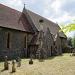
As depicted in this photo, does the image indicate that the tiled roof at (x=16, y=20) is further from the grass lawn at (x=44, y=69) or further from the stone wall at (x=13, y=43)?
the grass lawn at (x=44, y=69)

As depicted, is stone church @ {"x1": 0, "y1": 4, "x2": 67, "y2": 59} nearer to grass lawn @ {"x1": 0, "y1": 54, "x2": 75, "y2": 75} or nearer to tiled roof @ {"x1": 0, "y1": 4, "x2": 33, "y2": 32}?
tiled roof @ {"x1": 0, "y1": 4, "x2": 33, "y2": 32}

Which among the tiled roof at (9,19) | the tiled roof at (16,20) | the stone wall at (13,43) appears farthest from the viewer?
the tiled roof at (16,20)

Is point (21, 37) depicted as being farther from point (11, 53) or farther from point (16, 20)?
point (11, 53)

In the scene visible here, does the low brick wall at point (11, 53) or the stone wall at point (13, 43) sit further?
the stone wall at point (13, 43)

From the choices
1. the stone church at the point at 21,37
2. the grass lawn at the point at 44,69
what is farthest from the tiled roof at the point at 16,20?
the grass lawn at the point at 44,69

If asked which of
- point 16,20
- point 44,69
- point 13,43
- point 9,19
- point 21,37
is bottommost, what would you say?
point 44,69

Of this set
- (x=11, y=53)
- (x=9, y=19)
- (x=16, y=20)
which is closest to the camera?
(x=11, y=53)

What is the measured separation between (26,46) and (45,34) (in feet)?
15.3

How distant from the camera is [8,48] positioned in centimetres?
2750

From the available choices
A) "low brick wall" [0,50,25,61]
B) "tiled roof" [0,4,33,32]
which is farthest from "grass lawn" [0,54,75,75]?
"tiled roof" [0,4,33,32]

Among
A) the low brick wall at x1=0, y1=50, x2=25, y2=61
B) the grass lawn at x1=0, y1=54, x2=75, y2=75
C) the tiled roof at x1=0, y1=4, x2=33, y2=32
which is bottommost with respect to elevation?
the grass lawn at x1=0, y1=54, x2=75, y2=75

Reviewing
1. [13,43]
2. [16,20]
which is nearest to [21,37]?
[13,43]

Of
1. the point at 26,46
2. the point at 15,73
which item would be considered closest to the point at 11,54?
the point at 26,46

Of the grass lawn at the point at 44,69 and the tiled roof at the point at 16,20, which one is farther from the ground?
the tiled roof at the point at 16,20
